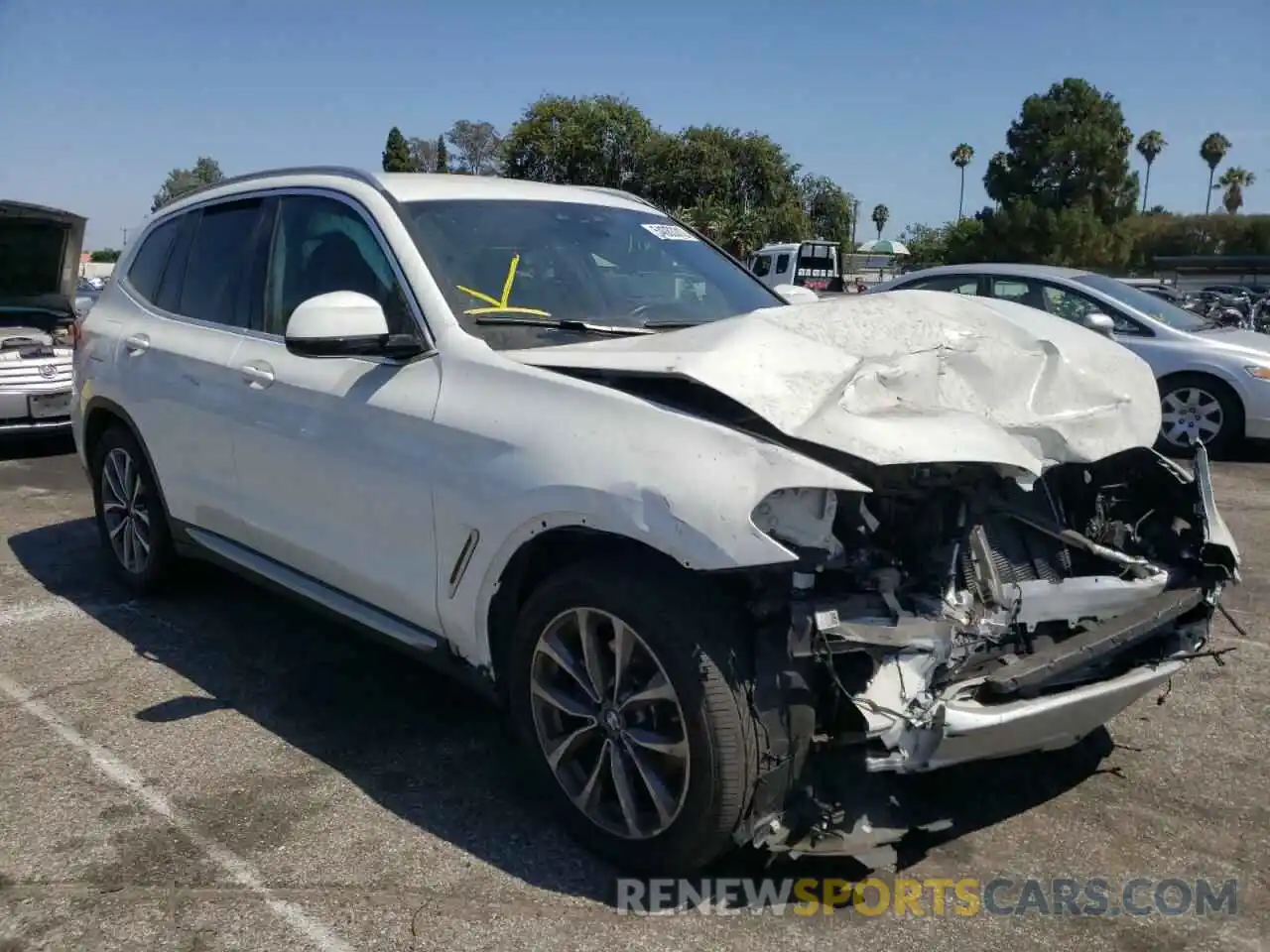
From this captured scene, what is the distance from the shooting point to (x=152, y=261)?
17.1 ft

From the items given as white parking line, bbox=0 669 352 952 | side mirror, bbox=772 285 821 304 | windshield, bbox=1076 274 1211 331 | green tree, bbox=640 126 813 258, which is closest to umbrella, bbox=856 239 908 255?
green tree, bbox=640 126 813 258

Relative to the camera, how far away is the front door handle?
3.99 meters

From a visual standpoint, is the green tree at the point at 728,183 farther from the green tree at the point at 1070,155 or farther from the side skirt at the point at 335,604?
the side skirt at the point at 335,604

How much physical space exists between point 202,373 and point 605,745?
7.96ft

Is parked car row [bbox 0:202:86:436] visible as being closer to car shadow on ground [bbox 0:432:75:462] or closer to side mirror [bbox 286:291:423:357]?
car shadow on ground [bbox 0:432:75:462]

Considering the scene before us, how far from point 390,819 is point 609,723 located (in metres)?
0.83

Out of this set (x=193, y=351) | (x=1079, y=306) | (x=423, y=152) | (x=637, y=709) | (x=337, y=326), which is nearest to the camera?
(x=637, y=709)

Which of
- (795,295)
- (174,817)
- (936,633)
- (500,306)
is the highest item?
(795,295)

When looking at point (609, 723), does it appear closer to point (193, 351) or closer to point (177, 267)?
point (193, 351)

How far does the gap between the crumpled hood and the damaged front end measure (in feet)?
0.43

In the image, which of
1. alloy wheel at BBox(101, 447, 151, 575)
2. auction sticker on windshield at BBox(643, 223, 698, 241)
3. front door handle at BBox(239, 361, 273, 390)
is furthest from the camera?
alloy wheel at BBox(101, 447, 151, 575)

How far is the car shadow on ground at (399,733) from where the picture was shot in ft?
10.3

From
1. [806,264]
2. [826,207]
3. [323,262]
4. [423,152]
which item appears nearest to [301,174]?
[323,262]

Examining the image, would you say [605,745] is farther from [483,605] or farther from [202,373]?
[202,373]
